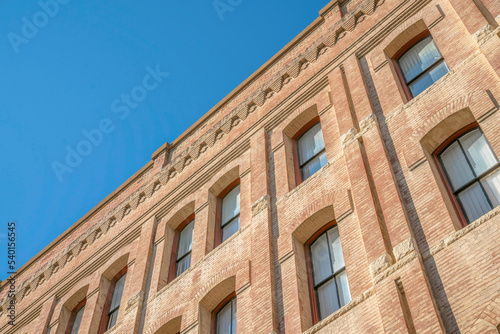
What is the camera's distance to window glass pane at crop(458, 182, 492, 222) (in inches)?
453

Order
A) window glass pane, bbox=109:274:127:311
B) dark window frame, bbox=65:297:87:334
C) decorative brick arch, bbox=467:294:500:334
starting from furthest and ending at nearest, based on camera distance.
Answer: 1. dark window frame, bbox=65:297:87:334
2. window glass pane, bbox=109:274:127:311
3. decorative brick arch, bbox=467:294:500:334

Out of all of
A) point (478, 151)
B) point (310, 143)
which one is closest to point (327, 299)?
point (478, 151)

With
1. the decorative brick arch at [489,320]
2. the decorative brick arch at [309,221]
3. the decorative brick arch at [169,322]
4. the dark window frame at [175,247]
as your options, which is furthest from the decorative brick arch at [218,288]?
the decorative brick arch at [489,320]

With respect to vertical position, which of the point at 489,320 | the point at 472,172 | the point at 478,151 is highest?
the point at 478,151

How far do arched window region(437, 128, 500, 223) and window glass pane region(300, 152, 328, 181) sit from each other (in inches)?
150

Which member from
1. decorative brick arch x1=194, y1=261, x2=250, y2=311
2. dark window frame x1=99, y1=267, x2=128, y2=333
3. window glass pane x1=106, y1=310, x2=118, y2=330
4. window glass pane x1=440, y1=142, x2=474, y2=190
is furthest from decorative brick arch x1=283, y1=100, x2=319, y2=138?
window glass pane x1=106, y1=310, x2=118, y2=330

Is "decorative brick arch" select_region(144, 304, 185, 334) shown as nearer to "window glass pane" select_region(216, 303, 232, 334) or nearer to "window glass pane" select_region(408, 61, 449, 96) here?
"window glass pane" select_region(216, 303, 232, 334)

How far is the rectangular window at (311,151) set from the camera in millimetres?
16625

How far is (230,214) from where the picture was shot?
59.8 feet

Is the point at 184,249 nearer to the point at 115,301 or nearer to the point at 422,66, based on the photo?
the point at 115,301

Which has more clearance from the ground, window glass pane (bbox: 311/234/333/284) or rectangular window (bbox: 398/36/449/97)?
rectangular window (bbox: 398/36/449/97)

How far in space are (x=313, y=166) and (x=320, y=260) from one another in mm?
3443

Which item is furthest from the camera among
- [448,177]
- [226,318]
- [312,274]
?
[226,318]

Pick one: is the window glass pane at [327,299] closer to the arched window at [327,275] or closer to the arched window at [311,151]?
the arched window at [327,275]
